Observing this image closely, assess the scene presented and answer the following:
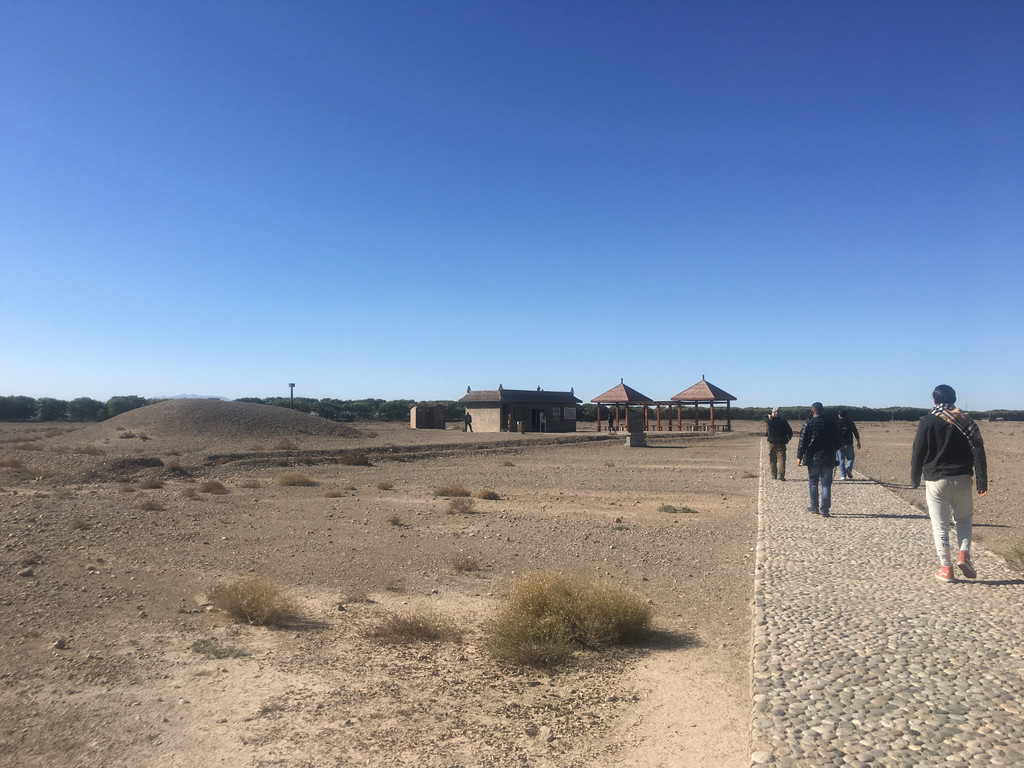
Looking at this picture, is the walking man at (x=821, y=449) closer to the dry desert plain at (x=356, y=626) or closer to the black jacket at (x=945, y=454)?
the dry desert plain at (x=356, y=626)

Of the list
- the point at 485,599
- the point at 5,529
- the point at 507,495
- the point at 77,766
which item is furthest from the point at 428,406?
the point at 77,766

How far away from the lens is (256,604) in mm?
7492

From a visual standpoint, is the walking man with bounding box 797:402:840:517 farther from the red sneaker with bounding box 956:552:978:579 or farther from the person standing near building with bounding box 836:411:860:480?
the person standing near building with bounding box 836:411:860:480

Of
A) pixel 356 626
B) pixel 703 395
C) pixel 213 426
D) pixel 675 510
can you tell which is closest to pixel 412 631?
pixel 356 626

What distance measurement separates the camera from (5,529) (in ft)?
41.0

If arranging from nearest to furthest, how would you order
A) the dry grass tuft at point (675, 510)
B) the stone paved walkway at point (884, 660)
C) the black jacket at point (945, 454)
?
the stone paved walkway at point (884, 660) < the black jacket at point (945, 454) < the dry grass tuft at point (675, 510)

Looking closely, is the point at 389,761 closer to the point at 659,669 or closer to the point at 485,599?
the point at 659,669

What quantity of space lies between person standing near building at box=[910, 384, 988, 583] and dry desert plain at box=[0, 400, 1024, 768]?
62cm

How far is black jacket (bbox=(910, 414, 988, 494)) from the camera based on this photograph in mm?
7074

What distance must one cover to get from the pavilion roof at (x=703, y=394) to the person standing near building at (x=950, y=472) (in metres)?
41.7

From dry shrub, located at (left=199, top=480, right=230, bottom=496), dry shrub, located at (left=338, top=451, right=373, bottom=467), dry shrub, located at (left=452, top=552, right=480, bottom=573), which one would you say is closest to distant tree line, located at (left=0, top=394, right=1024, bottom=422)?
dry shrub, located at (left=338, top=451, right=373, bottom=467)

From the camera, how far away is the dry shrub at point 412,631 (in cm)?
678

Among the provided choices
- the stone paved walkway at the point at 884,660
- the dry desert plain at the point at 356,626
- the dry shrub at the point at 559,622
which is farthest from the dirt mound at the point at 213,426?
the stone paved walkway at the point at 884,660

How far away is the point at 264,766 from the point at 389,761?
0.77m
